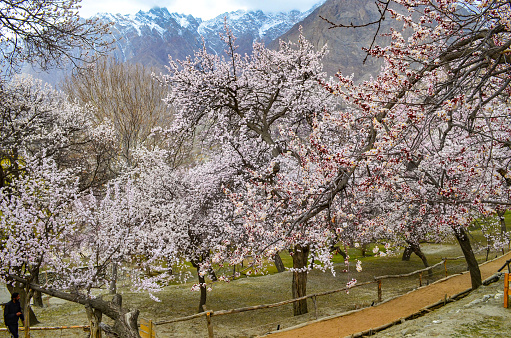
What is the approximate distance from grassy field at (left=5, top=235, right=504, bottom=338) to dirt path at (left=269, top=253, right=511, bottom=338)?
0.92 metres

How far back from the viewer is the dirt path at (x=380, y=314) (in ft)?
35.6

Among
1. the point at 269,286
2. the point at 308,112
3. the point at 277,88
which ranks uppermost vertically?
the point at 277,88

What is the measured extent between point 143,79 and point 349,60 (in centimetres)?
12929

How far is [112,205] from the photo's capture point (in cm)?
1321

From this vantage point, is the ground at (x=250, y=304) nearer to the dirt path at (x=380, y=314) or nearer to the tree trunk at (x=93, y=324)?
the dirt path at (x=380, y=314)

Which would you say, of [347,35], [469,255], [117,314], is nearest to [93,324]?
[117,314]

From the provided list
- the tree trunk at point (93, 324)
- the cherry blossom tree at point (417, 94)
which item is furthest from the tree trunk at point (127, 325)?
the cherry blossom tree at point (417, 94)

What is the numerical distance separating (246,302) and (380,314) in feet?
22.1

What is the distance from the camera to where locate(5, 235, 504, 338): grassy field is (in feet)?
42.2

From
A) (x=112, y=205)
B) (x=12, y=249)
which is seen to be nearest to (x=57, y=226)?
(x=12, y=249)

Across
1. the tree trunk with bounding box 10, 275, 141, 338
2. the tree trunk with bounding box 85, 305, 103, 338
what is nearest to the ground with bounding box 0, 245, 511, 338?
the tree trunk with bounding box 85, 305, 103, 338

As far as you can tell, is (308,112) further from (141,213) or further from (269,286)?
(269,286)

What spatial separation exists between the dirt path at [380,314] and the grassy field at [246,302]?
36.3 inches

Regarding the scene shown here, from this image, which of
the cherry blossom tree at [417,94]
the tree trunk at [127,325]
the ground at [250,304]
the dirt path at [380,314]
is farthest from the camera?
the ground at [250,304]
